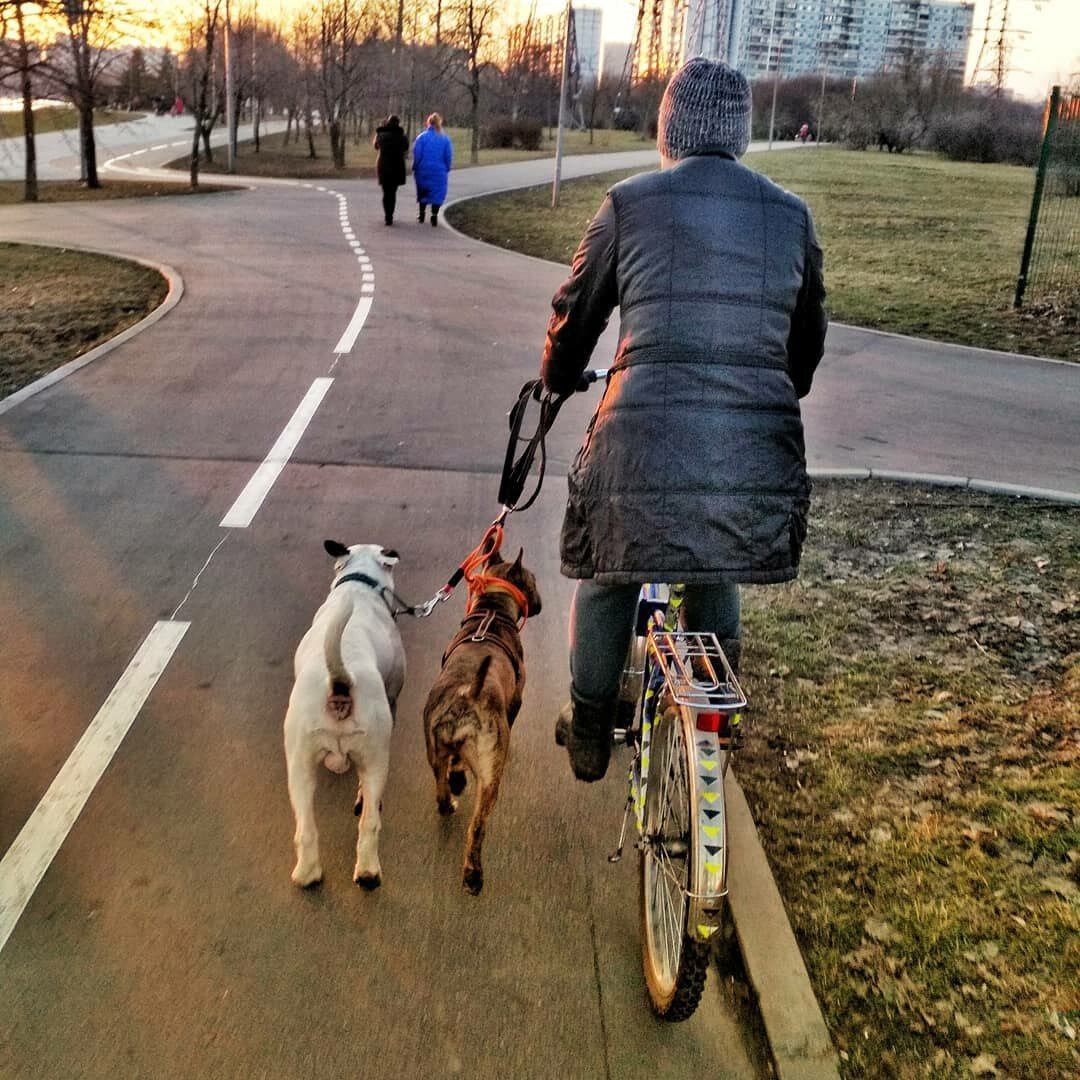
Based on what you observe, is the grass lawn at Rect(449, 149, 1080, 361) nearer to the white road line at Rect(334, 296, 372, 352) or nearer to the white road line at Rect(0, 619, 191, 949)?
the white road line at Rect(334, 296, 372, 352)

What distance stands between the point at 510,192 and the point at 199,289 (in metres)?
18.9

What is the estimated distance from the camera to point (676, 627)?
144 inches

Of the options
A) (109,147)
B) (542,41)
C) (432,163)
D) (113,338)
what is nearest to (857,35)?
(542,41)

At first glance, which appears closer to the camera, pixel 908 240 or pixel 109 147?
pixel 908 240

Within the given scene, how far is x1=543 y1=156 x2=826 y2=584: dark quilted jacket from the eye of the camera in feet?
9.43

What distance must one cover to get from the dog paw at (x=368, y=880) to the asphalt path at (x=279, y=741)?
3 centimetres

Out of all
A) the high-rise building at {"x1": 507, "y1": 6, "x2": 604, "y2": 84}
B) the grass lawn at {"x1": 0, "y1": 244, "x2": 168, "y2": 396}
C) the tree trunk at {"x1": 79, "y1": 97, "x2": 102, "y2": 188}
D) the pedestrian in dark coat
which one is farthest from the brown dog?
the high-rise building at {"x1": 507, "y1": 6, "x2": 604, "y2": 84}

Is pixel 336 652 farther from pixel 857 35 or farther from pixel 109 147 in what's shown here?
pixel 857 35

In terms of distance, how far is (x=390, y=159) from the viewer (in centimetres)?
2311

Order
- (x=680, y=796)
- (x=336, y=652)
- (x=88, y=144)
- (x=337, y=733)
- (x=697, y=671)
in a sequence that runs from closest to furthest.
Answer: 1. (x=680, y=796)
2. (x=697, y=671)
3. (x=336, y=652)
4. (x=337, y=733)
5. (x=88, y=144)

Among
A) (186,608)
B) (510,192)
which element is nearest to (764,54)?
(510,192)

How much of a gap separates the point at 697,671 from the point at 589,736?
2.00 ft

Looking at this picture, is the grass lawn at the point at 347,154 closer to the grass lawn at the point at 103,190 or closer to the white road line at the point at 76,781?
the grass lawn at the point at 103,190

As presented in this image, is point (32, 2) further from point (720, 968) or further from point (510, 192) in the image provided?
point (510, 192)
